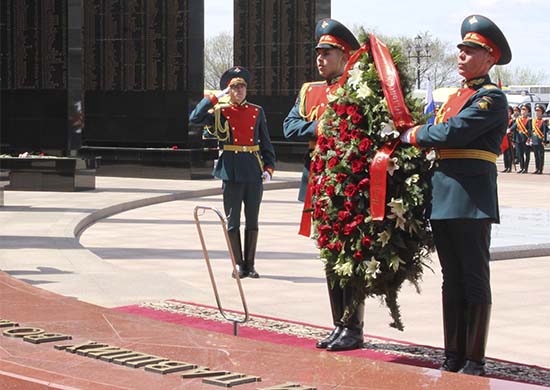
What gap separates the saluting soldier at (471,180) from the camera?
213 inches

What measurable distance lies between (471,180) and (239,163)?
4164 millimetres

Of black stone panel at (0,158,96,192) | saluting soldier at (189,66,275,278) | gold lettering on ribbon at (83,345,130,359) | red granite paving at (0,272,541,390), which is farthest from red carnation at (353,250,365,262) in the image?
black stone panel at (0,158,96,192)

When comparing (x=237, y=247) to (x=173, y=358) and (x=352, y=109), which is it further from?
(x=173, y=358)

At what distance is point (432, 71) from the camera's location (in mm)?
82000

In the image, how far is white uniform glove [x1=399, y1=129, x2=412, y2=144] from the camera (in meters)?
5.49

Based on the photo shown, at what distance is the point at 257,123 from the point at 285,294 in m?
1.68

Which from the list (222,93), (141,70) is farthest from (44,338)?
(141,70)

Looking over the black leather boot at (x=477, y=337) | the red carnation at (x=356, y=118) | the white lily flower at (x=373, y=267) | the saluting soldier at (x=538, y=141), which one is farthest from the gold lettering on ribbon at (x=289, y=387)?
the saluting soldier at (x=538, y=141)

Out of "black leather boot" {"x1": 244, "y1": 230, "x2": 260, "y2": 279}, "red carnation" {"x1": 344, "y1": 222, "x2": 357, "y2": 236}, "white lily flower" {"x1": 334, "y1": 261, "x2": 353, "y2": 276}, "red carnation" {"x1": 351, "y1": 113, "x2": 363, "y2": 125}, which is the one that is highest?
"red carnation" {"x1": 351, "y1": 113, "x2": 363, "y2": 125}

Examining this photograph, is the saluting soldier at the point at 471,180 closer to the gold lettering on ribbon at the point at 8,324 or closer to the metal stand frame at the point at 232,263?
the metal stand frame at the point at 232,263

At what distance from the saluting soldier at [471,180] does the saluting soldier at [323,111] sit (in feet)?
2.18

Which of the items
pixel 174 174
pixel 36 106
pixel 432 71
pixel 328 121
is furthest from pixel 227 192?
pixel 432 71

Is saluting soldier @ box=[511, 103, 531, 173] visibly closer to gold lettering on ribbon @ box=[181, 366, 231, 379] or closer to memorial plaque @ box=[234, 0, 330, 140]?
memorial plaque @ box=[234, 0, 330, 140]

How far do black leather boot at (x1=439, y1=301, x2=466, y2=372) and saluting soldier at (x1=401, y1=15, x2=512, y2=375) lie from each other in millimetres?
18
